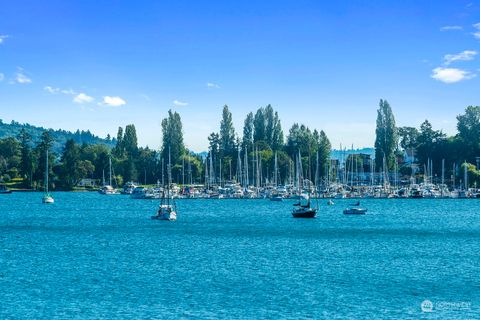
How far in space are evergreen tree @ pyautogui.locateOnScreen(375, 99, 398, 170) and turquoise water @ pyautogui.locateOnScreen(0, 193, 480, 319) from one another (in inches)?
3178

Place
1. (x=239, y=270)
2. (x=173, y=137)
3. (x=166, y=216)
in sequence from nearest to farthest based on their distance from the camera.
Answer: (x=239, y=270)
(x=166, y=216)
(x=173, y=137)

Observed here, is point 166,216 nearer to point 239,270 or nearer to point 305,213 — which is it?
point 305,213

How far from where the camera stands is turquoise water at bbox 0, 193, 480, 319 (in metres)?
38.5

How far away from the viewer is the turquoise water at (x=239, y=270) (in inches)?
1516

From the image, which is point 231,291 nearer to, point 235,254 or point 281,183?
point 235,254

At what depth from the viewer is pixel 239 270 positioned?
51.2 metres

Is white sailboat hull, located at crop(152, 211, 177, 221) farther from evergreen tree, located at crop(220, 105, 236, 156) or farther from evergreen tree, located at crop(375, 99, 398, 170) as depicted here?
evergreen tree, located at crop(220, 105, 236, 156)

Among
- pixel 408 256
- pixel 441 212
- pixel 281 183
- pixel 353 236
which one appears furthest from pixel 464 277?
pixel 281 183

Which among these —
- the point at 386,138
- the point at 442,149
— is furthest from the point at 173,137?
the point at 442,149

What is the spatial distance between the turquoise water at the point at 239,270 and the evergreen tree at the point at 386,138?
8071 cm

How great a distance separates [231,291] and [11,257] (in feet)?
80.6

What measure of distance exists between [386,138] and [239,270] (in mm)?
130813

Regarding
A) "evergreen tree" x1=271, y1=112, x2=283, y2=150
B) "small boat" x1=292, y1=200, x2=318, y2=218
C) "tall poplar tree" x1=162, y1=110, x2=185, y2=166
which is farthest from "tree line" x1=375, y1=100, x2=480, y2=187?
"small boat" x1=292, y1=200, x2=318, y2=218

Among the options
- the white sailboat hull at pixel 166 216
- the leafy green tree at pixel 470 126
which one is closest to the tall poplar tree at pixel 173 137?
the leafy green tree at pixel 470 126
